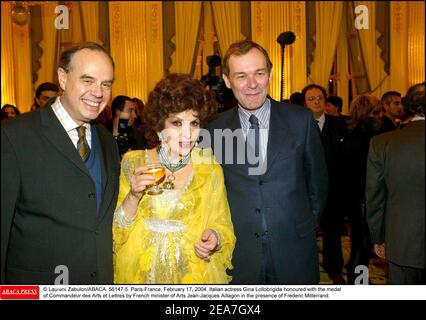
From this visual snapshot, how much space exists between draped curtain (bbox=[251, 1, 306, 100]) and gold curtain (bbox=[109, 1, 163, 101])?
118 centimetres

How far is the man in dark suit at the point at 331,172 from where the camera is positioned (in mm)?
2322

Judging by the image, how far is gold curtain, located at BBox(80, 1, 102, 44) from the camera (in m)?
4.79

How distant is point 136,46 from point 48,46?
0.96 meters

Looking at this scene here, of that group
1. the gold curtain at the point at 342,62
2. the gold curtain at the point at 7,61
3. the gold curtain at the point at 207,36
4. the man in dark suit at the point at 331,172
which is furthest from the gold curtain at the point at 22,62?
the gold curtain at the point at 342,62

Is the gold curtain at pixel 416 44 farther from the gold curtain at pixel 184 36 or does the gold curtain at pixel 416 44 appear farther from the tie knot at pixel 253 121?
the tie knot at pixel 253 121

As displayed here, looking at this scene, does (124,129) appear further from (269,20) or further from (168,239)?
(269,20)

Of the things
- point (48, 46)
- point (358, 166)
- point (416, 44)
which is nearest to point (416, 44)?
point (416, 44)

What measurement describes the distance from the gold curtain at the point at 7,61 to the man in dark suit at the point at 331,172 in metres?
3.35

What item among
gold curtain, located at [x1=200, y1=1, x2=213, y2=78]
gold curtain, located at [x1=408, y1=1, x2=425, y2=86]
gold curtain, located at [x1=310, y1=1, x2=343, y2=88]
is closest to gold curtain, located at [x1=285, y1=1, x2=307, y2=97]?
gold curtain, located at [x1=310, y1=1, x2=343, y2=88]

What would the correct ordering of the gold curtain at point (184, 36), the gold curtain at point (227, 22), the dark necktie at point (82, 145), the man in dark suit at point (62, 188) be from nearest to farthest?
the man in dark suit at point (62, 188) < the dark necktie at point (82, 145) < the gold curtain at point (227, 22) < the gold curtain at point (184, 36)

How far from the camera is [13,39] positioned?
4.91m

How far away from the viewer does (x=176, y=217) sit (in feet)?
4.32
